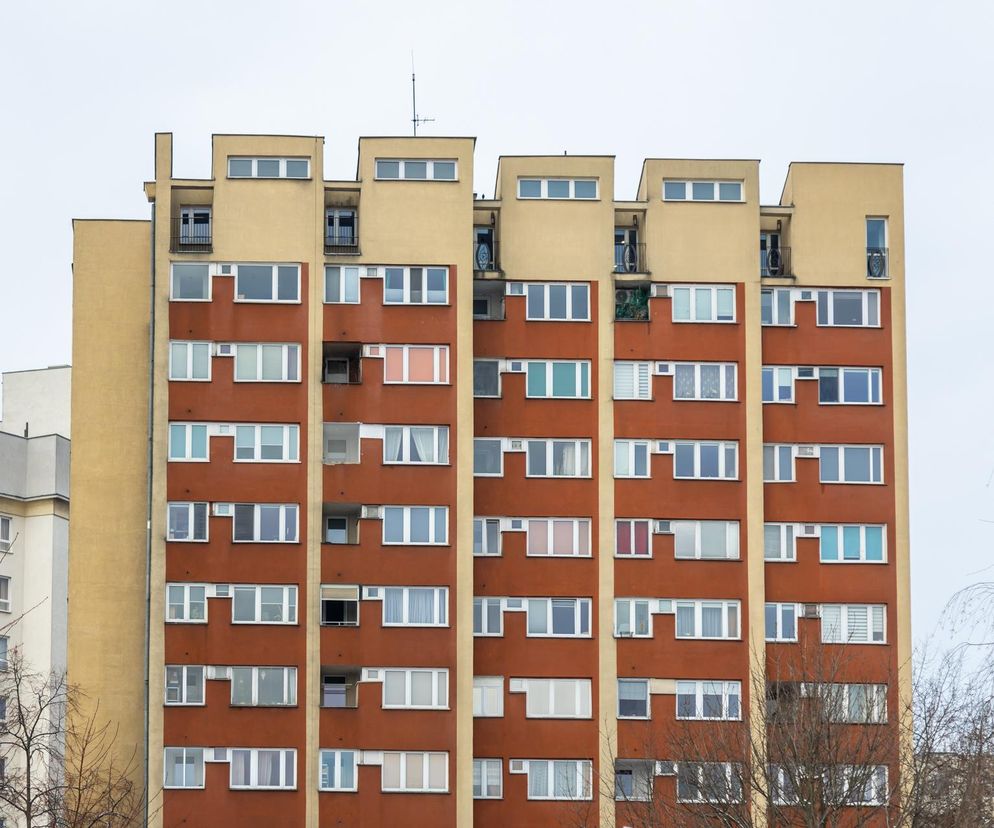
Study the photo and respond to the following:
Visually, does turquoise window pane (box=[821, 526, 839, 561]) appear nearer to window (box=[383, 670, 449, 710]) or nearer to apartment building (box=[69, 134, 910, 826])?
apartment building (box=[69, 134, 910, 826])

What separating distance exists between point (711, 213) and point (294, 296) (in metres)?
15.9

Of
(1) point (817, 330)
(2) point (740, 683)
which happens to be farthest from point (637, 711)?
(1) point (817, 330)

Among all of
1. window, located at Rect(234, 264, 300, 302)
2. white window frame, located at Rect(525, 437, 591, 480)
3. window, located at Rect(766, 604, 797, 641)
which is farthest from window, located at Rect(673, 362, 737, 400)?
window, located at Rect(234, 264, 300, 302)

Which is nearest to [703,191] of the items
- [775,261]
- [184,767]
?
[775,261]

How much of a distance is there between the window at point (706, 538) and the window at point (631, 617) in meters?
2.39

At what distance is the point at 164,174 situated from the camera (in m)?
82.8

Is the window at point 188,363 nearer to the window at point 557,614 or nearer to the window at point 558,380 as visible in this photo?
the window at point 558,380

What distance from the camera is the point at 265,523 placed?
80250mm

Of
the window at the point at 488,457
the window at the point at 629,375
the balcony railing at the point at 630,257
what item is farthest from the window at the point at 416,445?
the balcony railing at the point at 630,257

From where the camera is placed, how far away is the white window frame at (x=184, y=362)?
3184 inches

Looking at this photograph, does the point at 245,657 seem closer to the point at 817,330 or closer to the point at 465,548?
the point at 465,548

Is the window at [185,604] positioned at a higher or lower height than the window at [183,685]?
higher

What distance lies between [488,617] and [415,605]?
3.04 m

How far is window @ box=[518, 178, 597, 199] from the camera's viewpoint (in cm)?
8425
